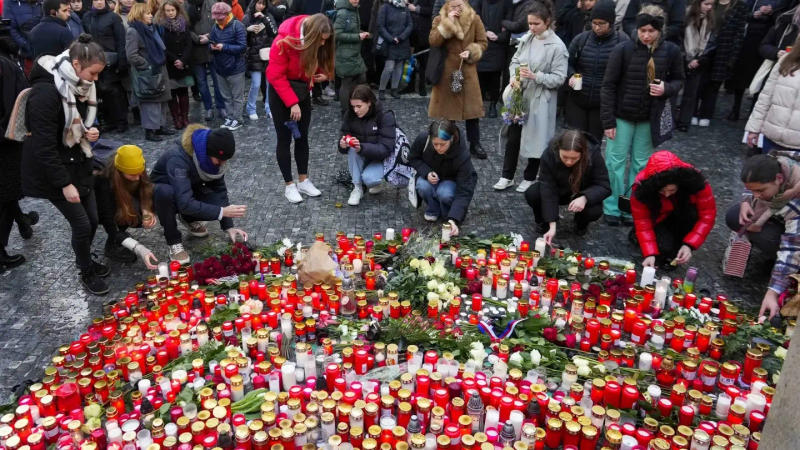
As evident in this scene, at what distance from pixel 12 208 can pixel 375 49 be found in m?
5.59

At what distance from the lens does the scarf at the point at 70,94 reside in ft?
13.8

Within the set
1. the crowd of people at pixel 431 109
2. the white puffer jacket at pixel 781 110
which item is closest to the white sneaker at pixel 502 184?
the crowd of people at pixel 431 109

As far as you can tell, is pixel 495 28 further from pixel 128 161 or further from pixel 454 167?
pixel 128 161

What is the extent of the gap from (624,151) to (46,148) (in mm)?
4726

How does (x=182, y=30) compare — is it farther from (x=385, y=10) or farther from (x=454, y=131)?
A: (x=454, y=131)

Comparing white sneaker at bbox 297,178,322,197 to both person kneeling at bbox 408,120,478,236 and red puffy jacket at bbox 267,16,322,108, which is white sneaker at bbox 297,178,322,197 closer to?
red puffy jacket at bbox 267,16,322,108

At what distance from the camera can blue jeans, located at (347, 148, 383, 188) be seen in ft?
20.5

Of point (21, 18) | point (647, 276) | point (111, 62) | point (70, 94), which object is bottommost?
point (647, 276)

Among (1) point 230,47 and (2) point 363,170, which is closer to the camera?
(2) point 363,170

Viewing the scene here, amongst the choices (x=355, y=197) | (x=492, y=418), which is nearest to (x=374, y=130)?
(x=355, y=197)

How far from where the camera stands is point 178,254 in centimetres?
505

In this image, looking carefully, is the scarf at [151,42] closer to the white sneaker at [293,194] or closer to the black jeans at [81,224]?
the white sneaker at [293,194]

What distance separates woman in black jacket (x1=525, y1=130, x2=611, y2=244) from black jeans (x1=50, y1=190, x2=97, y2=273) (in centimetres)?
358

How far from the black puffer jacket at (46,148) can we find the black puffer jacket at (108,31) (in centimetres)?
375
